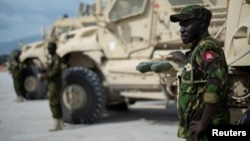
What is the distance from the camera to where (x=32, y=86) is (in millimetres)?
12414

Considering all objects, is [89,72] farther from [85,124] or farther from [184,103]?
[184,103]

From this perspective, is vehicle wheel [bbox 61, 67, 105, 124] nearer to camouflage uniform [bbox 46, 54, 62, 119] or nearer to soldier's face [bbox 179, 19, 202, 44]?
camouflage uniform [bbox 46, 54, 62, 119]

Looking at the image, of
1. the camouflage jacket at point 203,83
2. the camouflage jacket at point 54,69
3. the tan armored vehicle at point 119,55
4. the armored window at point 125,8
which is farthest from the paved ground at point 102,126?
the camouflage jacket at point 203,83

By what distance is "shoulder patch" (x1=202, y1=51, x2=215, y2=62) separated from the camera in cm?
256

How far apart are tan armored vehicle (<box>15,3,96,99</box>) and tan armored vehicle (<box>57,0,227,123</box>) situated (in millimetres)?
4255

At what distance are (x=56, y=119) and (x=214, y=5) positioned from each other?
3352 mm

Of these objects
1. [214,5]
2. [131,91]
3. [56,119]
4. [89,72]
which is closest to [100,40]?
[89,72]

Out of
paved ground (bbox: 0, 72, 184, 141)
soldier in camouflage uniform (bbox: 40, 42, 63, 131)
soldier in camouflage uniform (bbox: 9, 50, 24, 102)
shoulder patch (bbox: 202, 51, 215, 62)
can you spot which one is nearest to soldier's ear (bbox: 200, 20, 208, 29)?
shoulder patch (bbox: 202, 51, 215, 62)

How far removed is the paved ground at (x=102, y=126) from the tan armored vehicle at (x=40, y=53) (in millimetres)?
1800

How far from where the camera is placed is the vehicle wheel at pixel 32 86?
1234 centimetres

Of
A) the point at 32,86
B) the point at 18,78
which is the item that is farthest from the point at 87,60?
the point at 32,86

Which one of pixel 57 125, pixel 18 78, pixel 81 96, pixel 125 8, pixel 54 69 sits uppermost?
pixel 125 8

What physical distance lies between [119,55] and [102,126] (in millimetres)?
1294

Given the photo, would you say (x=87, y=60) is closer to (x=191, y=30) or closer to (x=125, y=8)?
(x=125, y=8)
